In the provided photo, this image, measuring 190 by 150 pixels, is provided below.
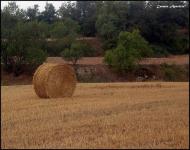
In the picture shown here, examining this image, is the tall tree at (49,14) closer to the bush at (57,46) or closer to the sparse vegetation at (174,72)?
the bush at (57,46)

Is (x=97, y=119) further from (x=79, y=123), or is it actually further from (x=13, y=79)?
(x=13, y=79)

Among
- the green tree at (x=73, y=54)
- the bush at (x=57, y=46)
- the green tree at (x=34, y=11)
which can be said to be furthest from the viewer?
the green tree at (x=34, y=11)

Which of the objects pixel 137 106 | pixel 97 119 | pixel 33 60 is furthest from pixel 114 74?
pixel 97 119

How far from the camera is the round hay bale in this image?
1917 centimetres

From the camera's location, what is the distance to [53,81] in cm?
1950

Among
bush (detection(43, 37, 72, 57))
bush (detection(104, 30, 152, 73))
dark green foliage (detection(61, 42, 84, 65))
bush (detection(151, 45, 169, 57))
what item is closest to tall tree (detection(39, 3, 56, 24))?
bush (detection(43, 37, 72, 57))

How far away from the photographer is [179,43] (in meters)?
60.1

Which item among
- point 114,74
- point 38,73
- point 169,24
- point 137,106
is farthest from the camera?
point 169,24

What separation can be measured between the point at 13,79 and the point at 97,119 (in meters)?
31.9

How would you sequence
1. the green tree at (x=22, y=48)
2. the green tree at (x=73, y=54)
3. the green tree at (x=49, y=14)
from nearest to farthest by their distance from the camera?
the green tree at (x=22, y=48) → the green tree at (x=73, y=54) → the green tree at (x=49, y=14)

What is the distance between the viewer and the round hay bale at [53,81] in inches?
755

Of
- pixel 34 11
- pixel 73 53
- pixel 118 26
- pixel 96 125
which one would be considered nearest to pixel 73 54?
pixel 73 53

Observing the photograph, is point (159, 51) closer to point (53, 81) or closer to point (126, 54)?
point (126, 54)

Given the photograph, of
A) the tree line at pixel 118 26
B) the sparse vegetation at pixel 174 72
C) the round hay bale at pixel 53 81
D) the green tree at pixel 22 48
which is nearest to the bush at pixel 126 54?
the tree line at pixel 118 26
